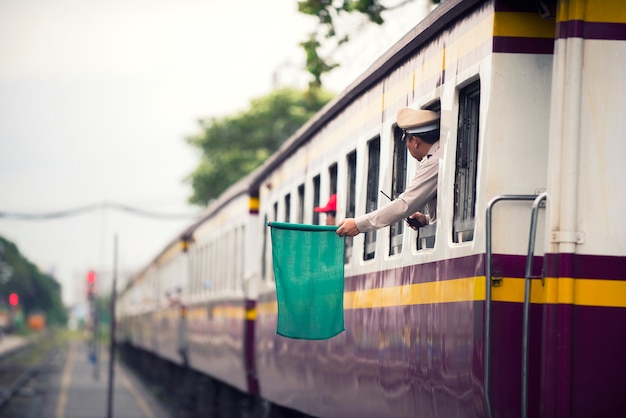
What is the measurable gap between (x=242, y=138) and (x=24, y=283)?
8852 centimetres

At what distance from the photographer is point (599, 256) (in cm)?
574

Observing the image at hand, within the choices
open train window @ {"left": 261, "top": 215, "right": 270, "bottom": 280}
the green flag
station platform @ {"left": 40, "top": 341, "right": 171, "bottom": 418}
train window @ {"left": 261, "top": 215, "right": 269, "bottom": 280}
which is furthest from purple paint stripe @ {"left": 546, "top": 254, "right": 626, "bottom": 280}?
station platform @ {"left": 40, "top": 341, "right": 171, "bottom": 418}

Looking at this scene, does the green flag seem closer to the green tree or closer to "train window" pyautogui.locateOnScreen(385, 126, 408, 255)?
"train window" pyautogui.locateOnScreen(385, 126, 408, 255)

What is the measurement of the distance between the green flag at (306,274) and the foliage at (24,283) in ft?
365

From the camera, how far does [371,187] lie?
8.88 meters

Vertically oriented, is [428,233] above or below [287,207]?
below

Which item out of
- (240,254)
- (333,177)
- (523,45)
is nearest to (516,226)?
(523,45)

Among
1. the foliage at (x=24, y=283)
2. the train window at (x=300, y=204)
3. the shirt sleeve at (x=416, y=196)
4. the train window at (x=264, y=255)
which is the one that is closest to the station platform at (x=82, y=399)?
the train window at (x=264, y=255)

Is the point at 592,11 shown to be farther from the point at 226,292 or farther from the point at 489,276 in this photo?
the point at 226,292

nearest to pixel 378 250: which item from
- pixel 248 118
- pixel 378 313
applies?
pixel 378 313

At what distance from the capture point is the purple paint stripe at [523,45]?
6.17 metres

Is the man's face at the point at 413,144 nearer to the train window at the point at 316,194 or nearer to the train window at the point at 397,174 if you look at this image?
the train window at the point at 397,174

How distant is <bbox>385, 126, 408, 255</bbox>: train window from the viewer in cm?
808

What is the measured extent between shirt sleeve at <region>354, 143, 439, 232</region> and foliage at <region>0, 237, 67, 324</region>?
112 m
